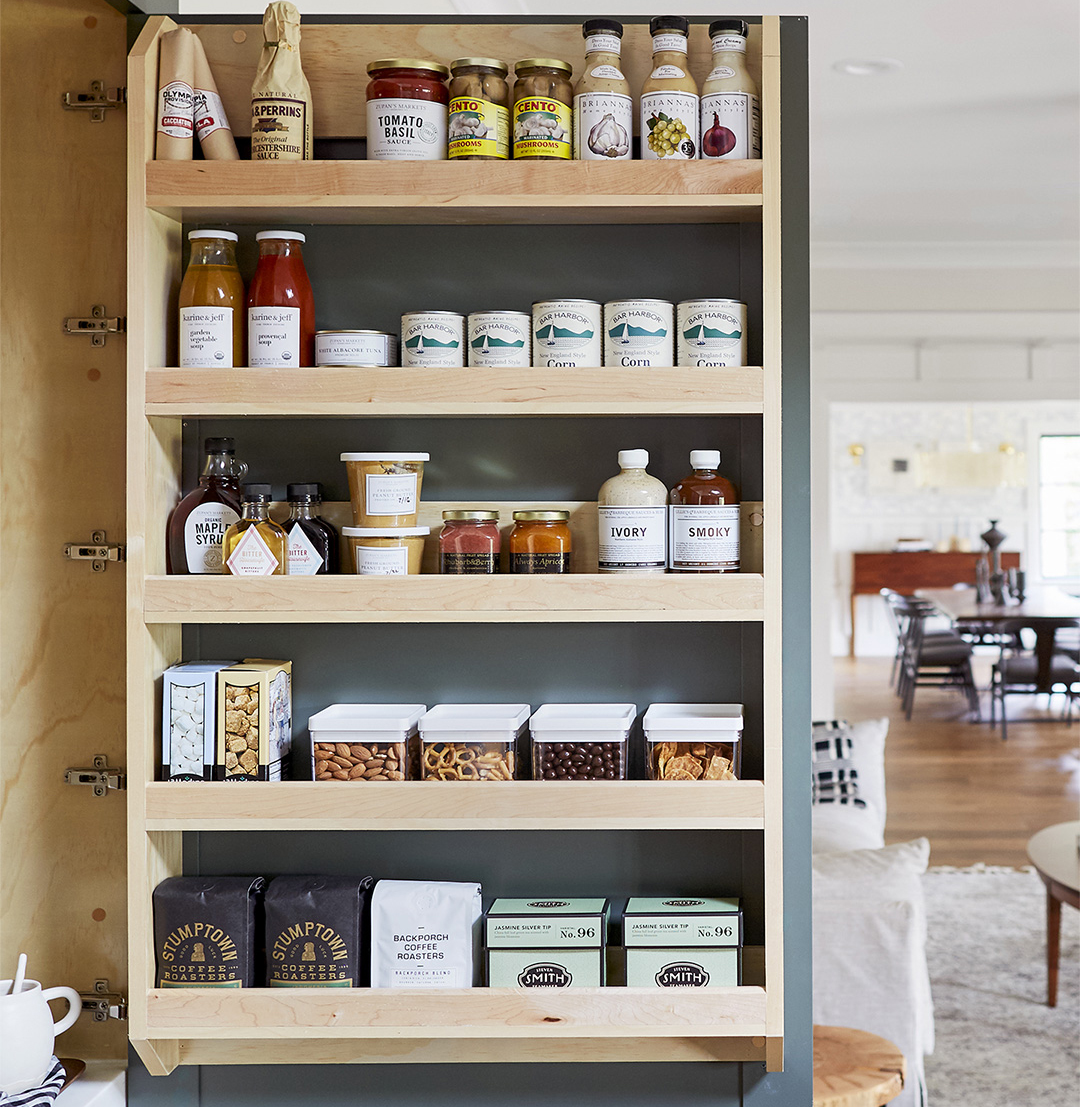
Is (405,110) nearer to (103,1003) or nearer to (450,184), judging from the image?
(450,184)

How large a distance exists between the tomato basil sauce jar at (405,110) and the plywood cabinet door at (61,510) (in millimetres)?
404

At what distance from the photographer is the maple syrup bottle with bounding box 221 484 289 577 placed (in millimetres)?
1448

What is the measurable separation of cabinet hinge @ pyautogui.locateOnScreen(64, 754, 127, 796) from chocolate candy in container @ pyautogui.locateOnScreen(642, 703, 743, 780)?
0.74 meters

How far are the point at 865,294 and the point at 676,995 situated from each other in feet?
15.3

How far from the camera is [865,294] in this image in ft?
18.0

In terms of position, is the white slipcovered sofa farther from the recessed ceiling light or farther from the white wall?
the white wall

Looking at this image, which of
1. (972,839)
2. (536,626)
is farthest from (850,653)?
(536,626)

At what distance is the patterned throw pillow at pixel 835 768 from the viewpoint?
3.70 meters

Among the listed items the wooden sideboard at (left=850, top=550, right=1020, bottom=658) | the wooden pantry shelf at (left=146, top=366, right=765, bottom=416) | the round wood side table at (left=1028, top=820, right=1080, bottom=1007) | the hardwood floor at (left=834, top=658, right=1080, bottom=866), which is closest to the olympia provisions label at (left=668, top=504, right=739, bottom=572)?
the wooden pantry shelf at (left=146, top=366, right=765, bottom=416)

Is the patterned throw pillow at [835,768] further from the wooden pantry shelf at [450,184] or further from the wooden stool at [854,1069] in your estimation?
the wooden pantry shelf at [450,184]

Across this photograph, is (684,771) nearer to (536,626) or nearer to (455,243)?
(536,626)

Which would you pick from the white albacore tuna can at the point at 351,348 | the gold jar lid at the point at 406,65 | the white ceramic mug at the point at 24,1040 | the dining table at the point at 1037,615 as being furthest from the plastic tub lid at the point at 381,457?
the dining table at the point at 1037,615

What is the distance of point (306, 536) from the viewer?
1479 millimetres

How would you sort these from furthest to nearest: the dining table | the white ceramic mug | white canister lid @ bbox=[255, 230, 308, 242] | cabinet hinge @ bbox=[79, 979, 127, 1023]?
the dining table
cabinet hinge @ bbox=[79, 979, 127, 1023]
white canister lid @ bbox=[255, 230, 308, 242]
the white ceramic mug
